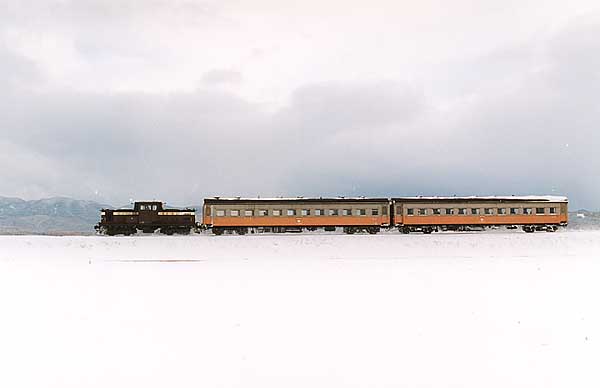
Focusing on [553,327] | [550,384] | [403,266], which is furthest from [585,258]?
[550,384]

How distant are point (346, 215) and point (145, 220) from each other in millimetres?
19262

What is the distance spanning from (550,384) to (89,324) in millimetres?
10324

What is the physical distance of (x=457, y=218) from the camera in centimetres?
5000

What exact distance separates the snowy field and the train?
2292 cm

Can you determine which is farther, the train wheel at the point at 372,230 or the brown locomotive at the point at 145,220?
the train wheel at the point at 372,230

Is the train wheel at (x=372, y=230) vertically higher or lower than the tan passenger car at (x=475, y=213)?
lower

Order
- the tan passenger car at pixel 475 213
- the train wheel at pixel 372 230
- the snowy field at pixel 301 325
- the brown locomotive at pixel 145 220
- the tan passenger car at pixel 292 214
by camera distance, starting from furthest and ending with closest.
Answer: the tan passenger car at pixel 475 213 → the train wheel at pixel 372 230 → the tan passenger car at pixel 292 214 → the brown locomotive at pixel 145 220 → the snowy field at pixel 301 325

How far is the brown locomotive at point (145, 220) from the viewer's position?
45094 mm

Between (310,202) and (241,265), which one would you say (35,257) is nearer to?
(241,265)

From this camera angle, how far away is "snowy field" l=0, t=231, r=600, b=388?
9211 mm

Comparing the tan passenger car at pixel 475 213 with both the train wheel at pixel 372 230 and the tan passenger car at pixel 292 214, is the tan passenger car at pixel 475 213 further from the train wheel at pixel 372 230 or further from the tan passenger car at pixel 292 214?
the tan passenger car at pixel 292 214

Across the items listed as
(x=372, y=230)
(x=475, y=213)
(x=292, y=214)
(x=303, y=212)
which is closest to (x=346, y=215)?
(x=372, y=230)

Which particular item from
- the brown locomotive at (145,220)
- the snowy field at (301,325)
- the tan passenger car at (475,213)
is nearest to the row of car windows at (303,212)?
the tan passenger car at (475,213)

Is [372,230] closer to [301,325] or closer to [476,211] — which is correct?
[476,211]
